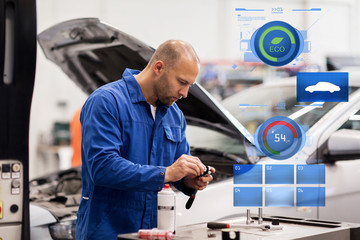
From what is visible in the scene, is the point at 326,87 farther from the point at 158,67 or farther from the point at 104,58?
the point at 104,58

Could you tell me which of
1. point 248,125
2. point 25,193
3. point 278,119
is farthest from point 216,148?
point 25,193

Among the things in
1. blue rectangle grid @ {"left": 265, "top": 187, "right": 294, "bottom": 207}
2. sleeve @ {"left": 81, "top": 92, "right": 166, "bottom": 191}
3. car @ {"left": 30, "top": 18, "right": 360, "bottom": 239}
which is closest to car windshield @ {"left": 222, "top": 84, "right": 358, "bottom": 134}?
car @ {"left": 30, "top": 18, "right": 360, "bottom": 239}

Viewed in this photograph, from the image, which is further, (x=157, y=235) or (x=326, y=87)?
(x=326, y=87)

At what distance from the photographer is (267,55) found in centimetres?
277

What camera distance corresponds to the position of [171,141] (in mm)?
2525

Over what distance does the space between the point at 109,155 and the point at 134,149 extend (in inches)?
7.9

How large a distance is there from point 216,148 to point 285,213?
1.82 ft

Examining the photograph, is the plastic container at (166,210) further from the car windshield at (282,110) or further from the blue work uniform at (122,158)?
the car windshield at (282,110)

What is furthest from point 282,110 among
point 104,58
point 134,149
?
point 104,58

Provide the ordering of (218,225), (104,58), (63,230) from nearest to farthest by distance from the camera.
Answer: (218,225) → (63,230) → (104,58)

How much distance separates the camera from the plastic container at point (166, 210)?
2211 millimetres

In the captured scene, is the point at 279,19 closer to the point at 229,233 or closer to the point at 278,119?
the point at 278,119

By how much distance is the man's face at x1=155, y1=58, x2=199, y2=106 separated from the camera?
7.73 feet
